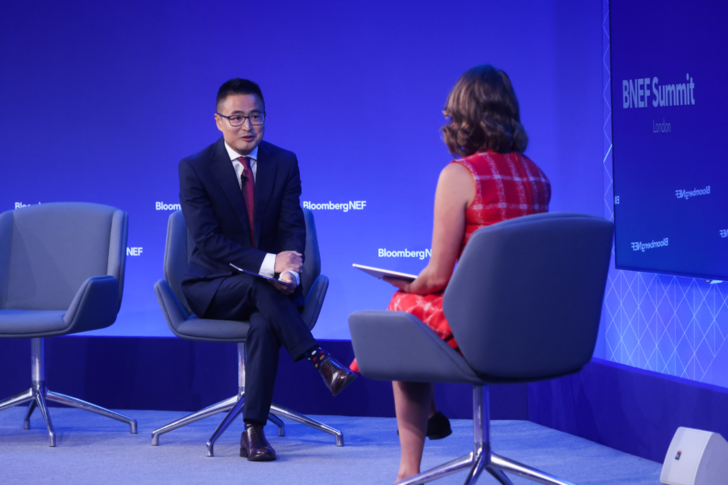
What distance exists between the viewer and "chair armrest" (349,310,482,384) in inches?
74.2

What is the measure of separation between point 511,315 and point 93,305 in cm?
194

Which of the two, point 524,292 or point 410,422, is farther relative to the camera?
point 410,422

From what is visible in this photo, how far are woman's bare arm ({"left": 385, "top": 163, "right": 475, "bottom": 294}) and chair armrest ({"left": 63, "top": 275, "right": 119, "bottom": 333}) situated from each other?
167 centimetres

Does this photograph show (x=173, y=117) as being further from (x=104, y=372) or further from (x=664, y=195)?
(x=664, y=195)

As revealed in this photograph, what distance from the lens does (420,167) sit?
4012 millimetres

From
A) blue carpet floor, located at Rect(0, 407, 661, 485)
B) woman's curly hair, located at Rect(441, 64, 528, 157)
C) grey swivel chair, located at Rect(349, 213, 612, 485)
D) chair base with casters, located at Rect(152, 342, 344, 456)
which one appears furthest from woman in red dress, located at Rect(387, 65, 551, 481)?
chair base with casters, located at Rect(152, 342, 344, 456)

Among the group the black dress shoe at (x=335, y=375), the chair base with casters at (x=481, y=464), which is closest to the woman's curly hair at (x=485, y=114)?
the chair base with casters at (x=481, y=464)

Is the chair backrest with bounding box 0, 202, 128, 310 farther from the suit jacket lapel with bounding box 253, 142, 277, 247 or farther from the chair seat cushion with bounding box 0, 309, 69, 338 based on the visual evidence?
the suit jacket lapel with bounding box 253, 142, 277, 247

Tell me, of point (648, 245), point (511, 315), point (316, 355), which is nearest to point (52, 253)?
point (316, 355)

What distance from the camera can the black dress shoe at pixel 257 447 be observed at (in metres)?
2.82

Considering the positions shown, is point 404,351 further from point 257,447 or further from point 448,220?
point 257,447

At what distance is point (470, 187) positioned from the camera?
6.38 feet

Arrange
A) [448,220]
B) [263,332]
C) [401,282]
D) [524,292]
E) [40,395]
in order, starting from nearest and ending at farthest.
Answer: [524,292], [448,220], [401,282], [263,332], [40,395]

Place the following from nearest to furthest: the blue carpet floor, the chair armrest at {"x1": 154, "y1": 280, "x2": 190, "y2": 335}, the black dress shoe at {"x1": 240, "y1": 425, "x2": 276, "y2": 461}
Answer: the blue carpet floor, the black dress shoe at {"x1": 240, "y1": 425, "x2": 276, "y2": 461}, the chair armrest at {"x1": 154, "y1": 280, "x2": 190, "y2": 335}
